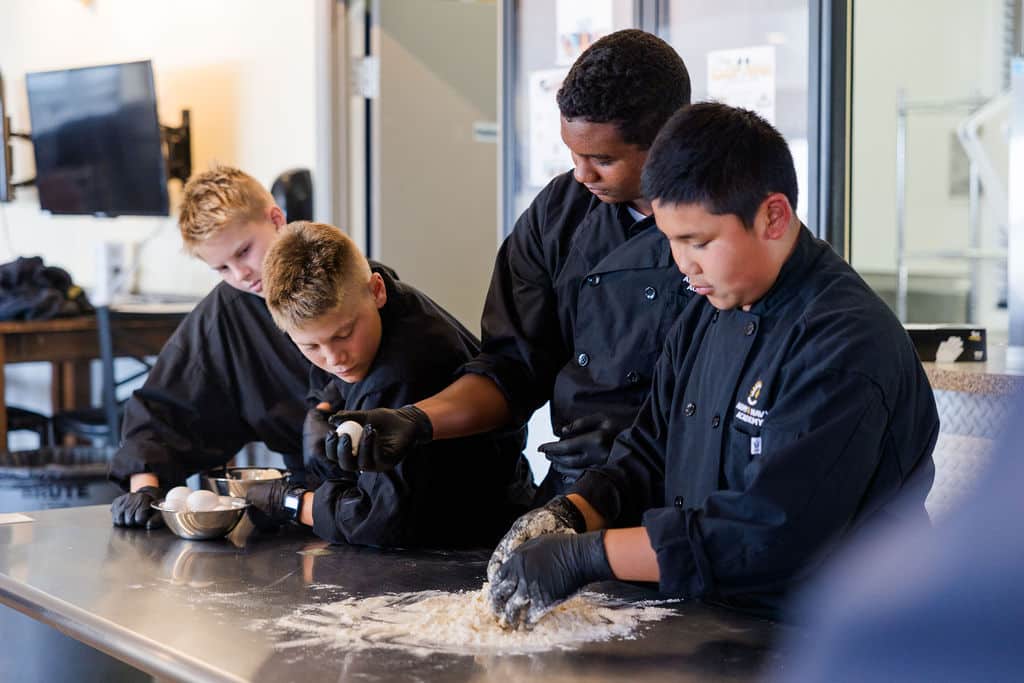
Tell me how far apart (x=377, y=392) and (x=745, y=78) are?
4.89 ft

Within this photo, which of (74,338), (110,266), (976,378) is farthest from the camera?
(110,266)

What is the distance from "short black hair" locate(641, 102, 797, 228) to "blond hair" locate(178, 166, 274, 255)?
3.73 ft

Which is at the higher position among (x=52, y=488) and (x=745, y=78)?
(x=745, y=78)

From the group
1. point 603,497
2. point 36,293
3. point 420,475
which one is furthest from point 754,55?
point 36,293

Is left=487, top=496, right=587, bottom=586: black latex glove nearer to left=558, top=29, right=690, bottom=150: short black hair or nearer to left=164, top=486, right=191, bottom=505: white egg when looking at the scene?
left=558, top=29, right=690, bottom=150: short black hair

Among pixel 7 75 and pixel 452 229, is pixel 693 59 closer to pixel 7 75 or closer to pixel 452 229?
pixel 452 229

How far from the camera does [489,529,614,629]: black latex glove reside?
144cm

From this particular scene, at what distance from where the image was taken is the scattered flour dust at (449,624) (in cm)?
143

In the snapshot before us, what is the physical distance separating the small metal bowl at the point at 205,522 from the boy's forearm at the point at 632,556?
78cm

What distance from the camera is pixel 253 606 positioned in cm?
160

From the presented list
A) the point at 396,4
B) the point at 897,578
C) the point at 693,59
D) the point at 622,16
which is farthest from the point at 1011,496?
the point at 396,4

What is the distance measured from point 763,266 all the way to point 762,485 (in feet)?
0.86

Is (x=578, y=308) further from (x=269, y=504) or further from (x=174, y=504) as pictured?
(x=174, y=504)

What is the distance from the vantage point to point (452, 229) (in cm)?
467
